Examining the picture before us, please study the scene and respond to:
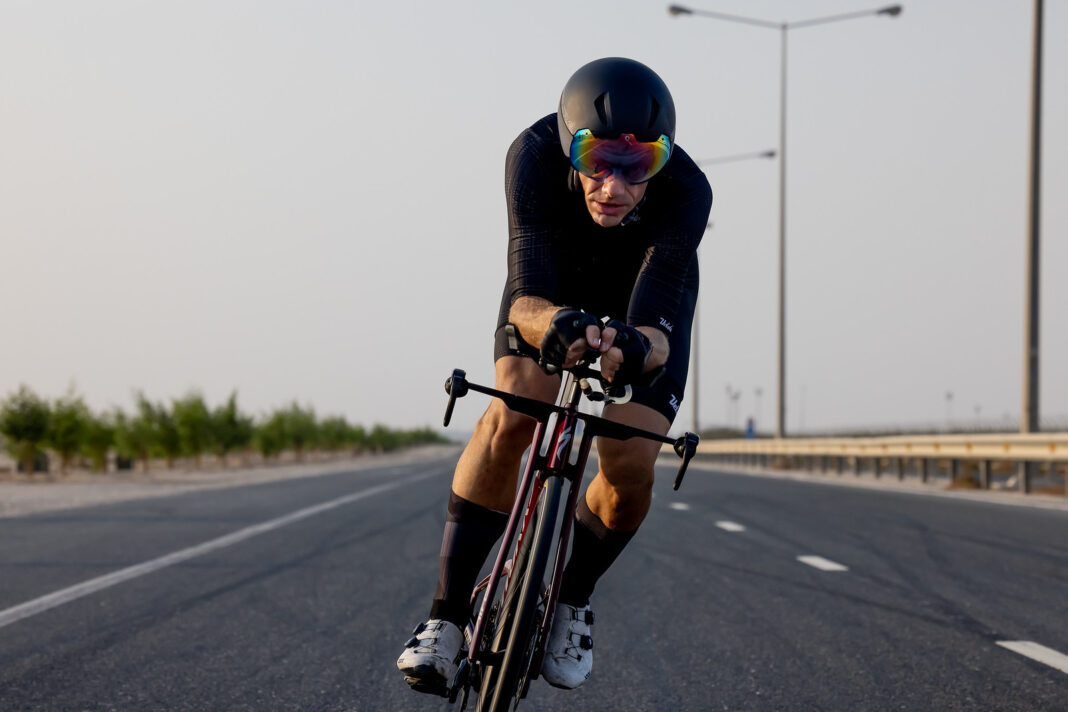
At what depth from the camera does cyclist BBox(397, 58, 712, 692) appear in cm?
320

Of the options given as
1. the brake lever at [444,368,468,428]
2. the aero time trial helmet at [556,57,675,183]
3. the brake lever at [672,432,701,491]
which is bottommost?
the brake lever at [672,432,701,491]

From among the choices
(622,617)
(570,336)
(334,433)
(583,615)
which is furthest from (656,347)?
(334,433)

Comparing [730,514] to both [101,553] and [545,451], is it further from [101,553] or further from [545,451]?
[545,451]

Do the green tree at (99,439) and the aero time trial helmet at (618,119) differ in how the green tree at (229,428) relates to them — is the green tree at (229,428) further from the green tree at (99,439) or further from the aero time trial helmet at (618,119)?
the aero time trial helmet at (618,119)

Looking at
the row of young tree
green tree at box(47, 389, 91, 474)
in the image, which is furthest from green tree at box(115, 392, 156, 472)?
green tree at box(47, 389, 91, 474)

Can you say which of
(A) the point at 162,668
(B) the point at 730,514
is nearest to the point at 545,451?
(A) the point at 162,668

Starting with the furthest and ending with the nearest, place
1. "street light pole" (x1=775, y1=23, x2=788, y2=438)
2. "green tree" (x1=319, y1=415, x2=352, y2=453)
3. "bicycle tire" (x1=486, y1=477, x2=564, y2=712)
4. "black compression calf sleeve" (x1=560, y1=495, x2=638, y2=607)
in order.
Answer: "green tree" (x1=319, y1=415, x2=352, y2=453), "street light pole" (x1=775, y1=23, x2=788, y2=438), "black compression calf sleeve" (x1=560, y1=495, x2=638, y2=607), "bicycle tire" (x1=486, y1=477, x2=564, y2=712)

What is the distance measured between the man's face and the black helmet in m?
0.12

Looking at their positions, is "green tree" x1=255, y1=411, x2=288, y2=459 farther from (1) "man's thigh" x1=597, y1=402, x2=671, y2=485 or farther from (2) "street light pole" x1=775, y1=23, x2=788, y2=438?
(1) "man's thigh" x1=597, y1=402, x2=671, y2=485

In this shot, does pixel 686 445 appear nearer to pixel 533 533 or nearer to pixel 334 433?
pixel 533 533

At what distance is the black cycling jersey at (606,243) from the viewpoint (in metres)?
3.32

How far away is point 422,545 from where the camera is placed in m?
9.80

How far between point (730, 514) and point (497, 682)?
10.7 m

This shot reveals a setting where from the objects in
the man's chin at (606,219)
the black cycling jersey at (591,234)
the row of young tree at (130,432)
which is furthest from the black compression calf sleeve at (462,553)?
the row of young tree at (130,432)
